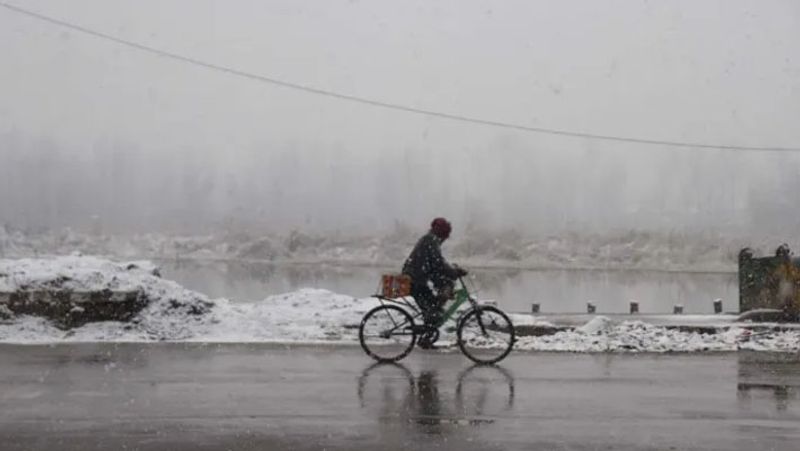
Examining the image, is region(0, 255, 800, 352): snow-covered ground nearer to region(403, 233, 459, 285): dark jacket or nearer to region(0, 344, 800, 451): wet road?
region(0, 344, 800, 451): wet road

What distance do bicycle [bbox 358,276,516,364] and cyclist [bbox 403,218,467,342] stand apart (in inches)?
4.6

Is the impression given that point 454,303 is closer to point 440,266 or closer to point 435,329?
point 435,329

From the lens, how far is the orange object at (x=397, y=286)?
11.5m

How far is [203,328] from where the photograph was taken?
1381cm

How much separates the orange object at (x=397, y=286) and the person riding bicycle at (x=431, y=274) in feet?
0.25

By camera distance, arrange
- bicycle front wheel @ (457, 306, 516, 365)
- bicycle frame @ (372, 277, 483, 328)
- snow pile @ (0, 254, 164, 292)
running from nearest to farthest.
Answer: bicycle front wheel @ (457, 306, 516, 365) < bicycle frame @ (372, 277, 483, 328) < snow pile @ (0, 254, 164, 292)

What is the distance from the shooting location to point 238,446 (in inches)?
261

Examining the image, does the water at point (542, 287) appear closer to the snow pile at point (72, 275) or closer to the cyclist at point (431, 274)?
the snow pile at point (72, 275)

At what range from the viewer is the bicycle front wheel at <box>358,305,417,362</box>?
11555 millimetres

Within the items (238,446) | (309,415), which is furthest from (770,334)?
(238,446)

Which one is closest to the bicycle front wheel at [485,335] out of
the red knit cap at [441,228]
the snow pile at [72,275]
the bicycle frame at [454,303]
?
the bicycle frame at [454,303]

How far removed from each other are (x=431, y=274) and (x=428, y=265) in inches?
5.5

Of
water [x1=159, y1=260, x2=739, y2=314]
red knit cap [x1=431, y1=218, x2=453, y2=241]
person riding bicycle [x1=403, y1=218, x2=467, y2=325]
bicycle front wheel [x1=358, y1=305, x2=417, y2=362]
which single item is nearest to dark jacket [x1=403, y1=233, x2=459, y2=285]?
person riding bicycle [x1=403, y1=218, x2=467, y2=325]

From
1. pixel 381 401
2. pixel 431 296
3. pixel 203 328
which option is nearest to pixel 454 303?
pixel 431 296
